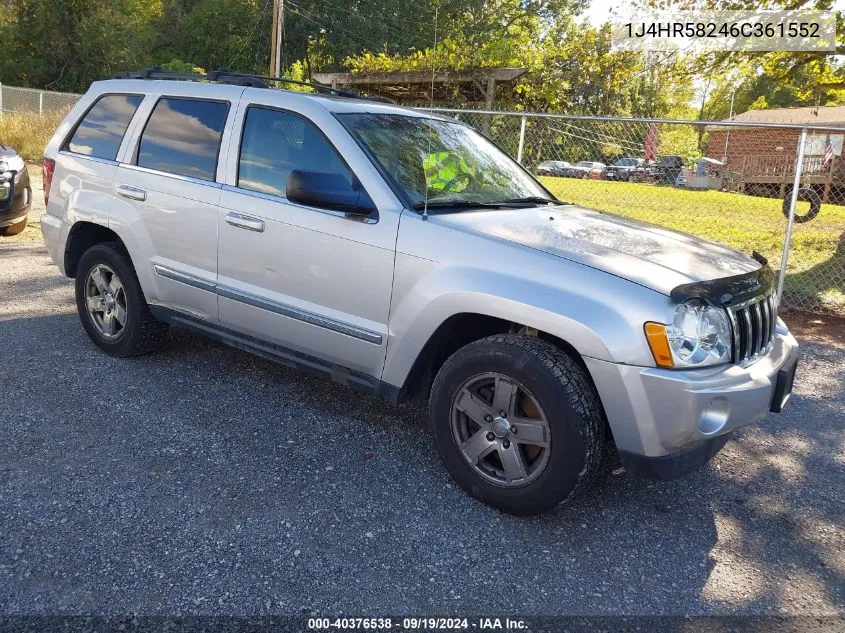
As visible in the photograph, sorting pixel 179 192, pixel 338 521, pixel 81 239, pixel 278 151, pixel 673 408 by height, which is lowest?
pixel 338 521

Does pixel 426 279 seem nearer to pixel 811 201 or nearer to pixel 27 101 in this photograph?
pixel 811 201

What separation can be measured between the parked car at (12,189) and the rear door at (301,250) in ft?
18.6

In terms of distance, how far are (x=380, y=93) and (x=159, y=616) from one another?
1599 cm

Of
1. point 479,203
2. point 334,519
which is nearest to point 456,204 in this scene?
A: point 479,203

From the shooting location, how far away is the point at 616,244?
11.2 ft

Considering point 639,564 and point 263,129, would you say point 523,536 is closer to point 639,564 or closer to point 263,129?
point 639,564

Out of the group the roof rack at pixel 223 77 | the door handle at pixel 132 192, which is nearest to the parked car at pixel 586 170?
the roof rack at pixel 223 77

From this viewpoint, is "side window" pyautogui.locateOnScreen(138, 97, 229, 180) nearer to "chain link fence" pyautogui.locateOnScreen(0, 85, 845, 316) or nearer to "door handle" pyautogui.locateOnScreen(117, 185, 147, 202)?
"door handle" pyautogui.locateOnScreen(117, 185, 147, 202)

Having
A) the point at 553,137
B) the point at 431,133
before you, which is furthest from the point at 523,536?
the point at 553,137

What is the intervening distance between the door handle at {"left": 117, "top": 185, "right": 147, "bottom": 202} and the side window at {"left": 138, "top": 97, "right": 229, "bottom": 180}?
0.55 feet

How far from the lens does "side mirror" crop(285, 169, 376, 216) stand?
3.39 meters

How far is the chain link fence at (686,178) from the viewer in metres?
8.03

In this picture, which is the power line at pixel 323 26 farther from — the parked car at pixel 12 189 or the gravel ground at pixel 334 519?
the gravel ground at pixel 334 519

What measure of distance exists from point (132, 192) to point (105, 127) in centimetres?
68
